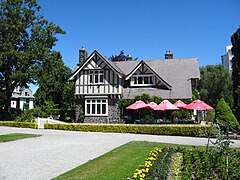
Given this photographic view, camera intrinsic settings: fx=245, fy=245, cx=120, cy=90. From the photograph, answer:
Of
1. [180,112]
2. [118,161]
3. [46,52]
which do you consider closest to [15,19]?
[46,52]

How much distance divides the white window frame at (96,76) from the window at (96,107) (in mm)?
2228

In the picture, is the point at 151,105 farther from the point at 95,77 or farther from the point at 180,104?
the point at 95,77

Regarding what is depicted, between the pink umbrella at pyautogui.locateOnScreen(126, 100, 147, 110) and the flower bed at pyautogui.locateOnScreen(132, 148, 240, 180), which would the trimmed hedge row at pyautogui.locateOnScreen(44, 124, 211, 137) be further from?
the flower bed at pyautogui.locateOnScreen(132, 148, 240, 180)

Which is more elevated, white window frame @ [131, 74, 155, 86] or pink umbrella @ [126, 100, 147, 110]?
white window frame @ [131, 74, 155, 86]

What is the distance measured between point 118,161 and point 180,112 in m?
17.3

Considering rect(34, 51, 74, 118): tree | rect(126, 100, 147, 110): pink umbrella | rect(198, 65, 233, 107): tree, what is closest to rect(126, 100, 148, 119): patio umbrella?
rect(126, 100, 147, 110): pink umbrella

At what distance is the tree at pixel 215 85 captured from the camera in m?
43.5

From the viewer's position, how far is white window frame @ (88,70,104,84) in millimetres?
28581

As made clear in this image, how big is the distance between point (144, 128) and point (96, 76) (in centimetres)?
1109

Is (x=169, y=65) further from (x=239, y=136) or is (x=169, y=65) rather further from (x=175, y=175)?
(x=175, y=175)

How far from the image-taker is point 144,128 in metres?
20.0

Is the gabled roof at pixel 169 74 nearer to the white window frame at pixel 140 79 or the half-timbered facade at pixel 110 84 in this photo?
the half-timbered facade at pixel 110 84

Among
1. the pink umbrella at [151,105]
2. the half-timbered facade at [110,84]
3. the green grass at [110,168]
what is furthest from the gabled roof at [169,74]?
the green grass at [110,168]

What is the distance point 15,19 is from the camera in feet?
102
